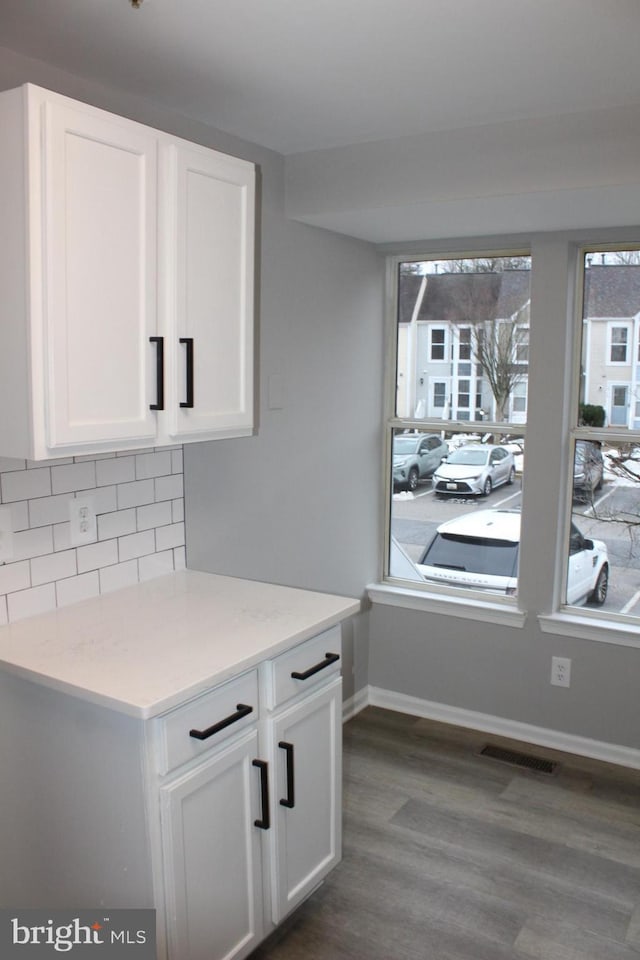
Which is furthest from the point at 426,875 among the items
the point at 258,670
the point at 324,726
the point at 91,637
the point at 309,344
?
the point at 309,344

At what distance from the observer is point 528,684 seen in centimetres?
349

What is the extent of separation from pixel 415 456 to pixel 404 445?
0.24ft

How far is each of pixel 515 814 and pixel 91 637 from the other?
5.69 ft

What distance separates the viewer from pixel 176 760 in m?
1.79

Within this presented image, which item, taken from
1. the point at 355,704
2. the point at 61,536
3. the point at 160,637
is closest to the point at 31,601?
the point at 61,536

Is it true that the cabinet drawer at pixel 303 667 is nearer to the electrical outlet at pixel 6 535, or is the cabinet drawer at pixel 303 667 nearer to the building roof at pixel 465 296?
the electrical outlet at pixel 6 535

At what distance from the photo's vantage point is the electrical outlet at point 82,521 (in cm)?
229

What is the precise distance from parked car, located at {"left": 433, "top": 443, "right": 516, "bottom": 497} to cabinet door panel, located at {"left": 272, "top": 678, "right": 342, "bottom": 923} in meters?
1.52

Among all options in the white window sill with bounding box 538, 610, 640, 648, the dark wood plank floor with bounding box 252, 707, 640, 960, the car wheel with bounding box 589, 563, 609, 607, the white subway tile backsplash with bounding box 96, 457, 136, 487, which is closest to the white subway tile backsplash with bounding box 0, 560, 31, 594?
the white subway tile backsplash with bounding box 96, 457, 136, 487

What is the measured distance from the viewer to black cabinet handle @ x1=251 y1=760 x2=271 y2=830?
2.04 metres

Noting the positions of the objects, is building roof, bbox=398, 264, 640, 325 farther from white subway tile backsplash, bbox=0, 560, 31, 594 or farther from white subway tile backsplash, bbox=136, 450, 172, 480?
white subway tile backsplash, bbox=0, 560, 31, 594

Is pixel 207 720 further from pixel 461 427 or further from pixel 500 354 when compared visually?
pixel 500 354

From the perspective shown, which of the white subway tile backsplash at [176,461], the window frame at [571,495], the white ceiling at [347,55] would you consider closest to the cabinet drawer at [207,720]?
the white subway tile backsplash at [176,461]

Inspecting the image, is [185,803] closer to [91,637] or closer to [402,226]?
[91,637]
